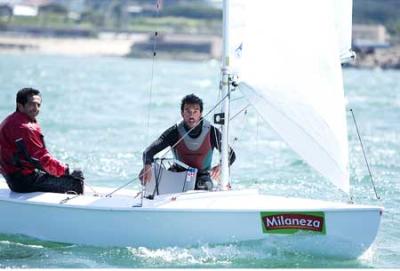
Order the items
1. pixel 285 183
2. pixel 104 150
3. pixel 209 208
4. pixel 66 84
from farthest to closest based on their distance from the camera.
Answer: pixel 66 84 < pixel 104 150 < pixel 285 183 < pixel 209 208

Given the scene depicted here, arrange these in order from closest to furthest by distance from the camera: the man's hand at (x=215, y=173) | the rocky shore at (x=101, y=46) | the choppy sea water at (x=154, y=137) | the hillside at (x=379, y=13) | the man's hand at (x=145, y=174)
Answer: the choppy sea water at (x=154, y=137)
the man's hand at (x=145, y=174)
the man's hand at (x=215, y=173)
the rocky shore at (x=101, y=46)
the hillside at (x=379, y=13)

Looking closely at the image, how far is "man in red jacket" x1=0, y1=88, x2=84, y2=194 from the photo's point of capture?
8.20m

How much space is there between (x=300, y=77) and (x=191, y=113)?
2.84 feet

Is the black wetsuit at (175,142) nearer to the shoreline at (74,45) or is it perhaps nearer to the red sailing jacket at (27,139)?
the red sailing jacket at (27,139)

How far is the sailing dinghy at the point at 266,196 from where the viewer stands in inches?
300

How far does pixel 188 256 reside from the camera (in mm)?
7793

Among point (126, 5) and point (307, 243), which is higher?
point (126, 5)

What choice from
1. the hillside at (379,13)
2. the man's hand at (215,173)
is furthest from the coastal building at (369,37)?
the man's hand at (215,173)

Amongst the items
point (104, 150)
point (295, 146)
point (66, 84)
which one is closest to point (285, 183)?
point (104, 150)

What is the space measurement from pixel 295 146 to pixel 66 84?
92.8ft

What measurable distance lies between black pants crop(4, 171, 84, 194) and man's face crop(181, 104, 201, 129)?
101 centimetres

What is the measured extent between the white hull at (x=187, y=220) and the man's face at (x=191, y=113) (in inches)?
23.5

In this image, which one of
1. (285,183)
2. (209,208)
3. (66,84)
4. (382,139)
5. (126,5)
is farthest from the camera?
(126,5)

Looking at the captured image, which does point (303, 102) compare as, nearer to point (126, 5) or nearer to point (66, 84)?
point (66, 84)
